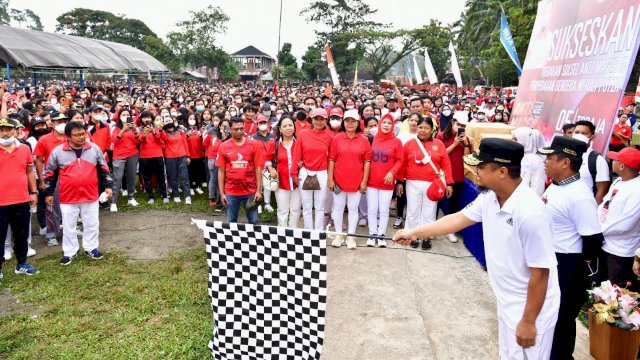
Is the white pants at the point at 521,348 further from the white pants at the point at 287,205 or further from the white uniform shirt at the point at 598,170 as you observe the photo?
the white pants at the point at 287,205

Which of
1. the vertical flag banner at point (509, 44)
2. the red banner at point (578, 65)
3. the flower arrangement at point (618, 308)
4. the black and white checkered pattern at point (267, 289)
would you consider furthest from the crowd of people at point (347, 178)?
the vertical flag banner at point (509, 44)

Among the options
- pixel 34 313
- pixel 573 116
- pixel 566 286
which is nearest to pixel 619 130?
pixel 573 116

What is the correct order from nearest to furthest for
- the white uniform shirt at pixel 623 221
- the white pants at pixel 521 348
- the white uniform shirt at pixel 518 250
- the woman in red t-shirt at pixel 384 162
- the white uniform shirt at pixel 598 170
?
1. the white uniform shirt at pixel 518 250
2. the white pants at pixel 521 348
3. the white uniform shirt at pixel 623 221
4. the white uniform shirt at pixel 598 170
5. the woman in red t-shirt at pixel 384 162

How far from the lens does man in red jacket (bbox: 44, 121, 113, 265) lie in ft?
18.9

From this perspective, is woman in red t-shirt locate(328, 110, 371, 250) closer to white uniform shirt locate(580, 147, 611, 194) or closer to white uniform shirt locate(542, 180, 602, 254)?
white uniform shirt locate(580, 147, 611, 194)

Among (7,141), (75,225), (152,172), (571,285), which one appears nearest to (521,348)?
(571,285)

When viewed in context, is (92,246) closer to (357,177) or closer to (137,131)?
(137,131)

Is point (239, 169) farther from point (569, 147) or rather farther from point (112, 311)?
point (569, 147)

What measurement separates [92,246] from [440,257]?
16.9 ft

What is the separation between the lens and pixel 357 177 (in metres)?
6.33

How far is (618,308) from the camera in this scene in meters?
3.58

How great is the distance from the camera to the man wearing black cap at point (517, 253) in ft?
7.73

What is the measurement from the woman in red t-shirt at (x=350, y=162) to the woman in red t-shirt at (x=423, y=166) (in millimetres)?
644

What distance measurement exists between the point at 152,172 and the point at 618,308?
8.27 meters
